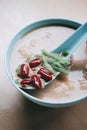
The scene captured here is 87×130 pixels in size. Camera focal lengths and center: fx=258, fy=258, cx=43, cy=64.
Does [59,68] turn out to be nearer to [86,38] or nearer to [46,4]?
[86,38]

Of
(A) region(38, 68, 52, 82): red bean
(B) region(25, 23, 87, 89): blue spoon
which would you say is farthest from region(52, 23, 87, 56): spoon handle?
(A) region(38, 68, 52, 82): red bean

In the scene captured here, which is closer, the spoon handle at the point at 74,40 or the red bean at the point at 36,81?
the red bean at the point at 36,81

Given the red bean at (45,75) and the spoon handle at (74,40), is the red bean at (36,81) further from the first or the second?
the spoon handle at (74,40)

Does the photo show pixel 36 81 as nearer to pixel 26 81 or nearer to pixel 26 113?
pixel 26 81

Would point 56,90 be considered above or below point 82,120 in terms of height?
above

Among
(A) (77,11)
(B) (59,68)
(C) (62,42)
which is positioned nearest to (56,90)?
(B) (59,68)

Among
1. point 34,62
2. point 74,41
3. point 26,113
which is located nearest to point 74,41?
point 74,41

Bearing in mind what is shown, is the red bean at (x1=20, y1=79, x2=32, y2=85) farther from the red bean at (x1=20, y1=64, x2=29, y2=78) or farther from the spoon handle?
the spoon handle

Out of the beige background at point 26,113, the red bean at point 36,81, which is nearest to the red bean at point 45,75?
the red bean at point 36,81
